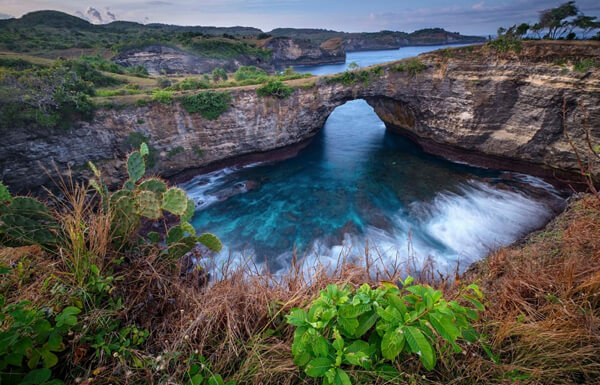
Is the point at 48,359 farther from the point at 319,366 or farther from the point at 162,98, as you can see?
the point at 162,98

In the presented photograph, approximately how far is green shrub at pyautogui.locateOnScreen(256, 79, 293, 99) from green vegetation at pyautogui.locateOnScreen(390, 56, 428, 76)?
8.38m

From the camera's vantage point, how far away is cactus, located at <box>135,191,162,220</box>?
395 centimetres

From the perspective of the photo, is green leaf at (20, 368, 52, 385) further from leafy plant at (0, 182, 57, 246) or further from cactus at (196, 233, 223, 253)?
cactus at (196, 233, 223, 253)

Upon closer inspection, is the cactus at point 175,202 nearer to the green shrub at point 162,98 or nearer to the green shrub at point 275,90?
the green shrub at point 162,98

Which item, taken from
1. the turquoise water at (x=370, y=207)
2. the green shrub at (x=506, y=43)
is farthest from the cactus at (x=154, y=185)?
the green shrub at (x=506, y=43)

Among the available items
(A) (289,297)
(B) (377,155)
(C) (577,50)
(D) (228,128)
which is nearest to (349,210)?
(B) (377,155)

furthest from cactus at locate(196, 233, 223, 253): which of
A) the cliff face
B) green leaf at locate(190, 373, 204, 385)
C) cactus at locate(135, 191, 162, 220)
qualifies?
the cliff face

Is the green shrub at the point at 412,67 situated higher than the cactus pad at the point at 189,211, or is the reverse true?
the green shrub at the point at 412,67

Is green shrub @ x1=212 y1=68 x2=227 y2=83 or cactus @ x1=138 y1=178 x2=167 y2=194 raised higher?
green shrub @ x1=212 y1=68 x2=227 y2=83

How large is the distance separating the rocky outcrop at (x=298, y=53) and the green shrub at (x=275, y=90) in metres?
58.5

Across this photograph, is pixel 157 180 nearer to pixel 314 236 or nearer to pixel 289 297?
pixel 289 297

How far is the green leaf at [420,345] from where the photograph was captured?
174 cm

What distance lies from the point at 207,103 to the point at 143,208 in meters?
15.6

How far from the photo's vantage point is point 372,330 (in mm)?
2281
